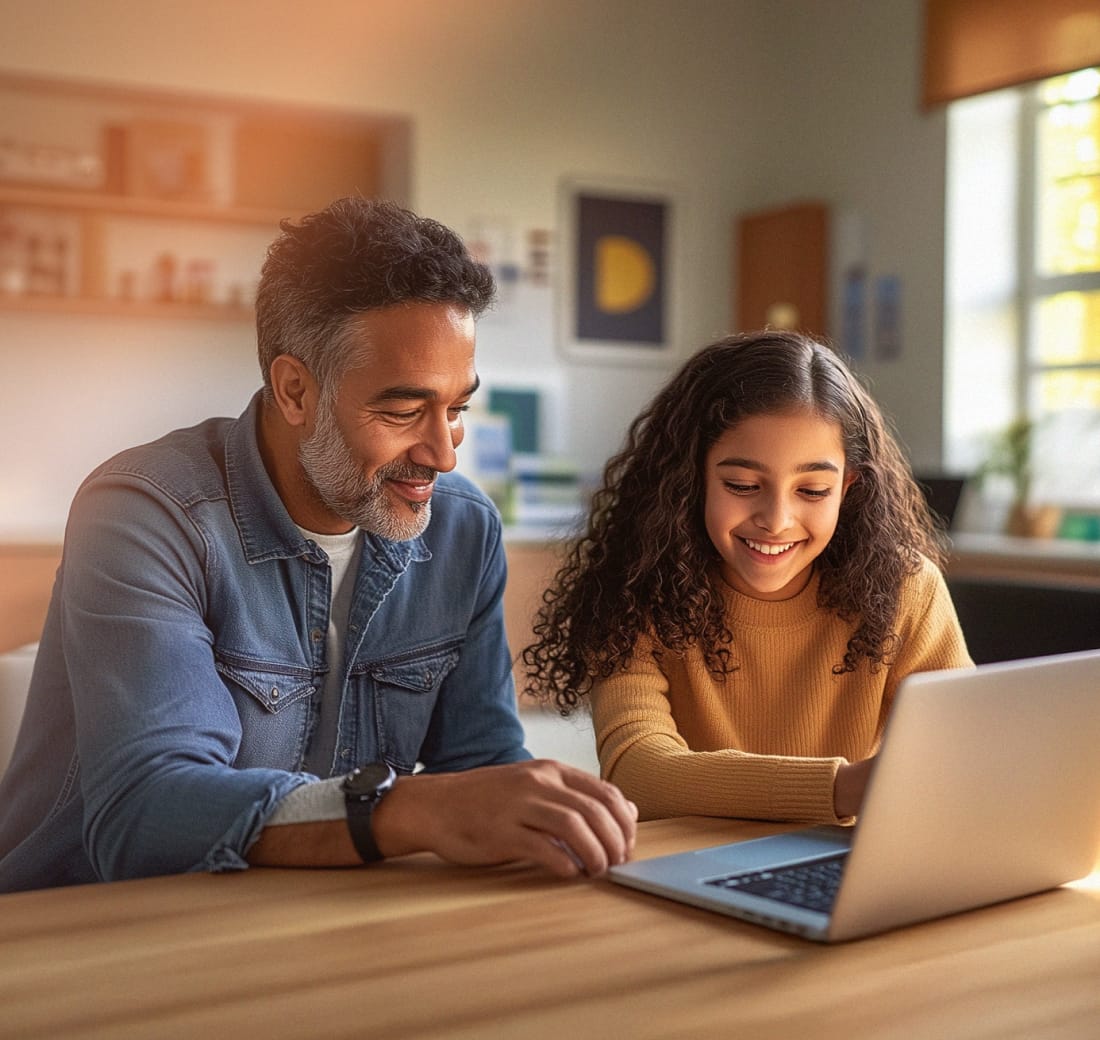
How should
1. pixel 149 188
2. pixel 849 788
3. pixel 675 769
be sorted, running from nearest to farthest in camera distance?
pixel 849 788 → pixel 675 769 → pixel 149 188

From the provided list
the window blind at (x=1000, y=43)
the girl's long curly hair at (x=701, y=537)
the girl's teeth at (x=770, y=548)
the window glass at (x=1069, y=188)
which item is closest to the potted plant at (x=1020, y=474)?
the window glass at (x=1069, y=188)

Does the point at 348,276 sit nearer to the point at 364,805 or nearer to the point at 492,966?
the point at 364,805

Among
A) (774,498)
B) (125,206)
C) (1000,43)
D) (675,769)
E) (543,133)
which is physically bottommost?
(675,769)

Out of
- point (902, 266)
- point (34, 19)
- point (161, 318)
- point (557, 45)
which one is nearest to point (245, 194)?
point (161, 318)

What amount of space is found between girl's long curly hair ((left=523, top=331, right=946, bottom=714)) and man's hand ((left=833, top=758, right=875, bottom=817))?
14.2 inches

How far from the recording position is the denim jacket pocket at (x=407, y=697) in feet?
5.07

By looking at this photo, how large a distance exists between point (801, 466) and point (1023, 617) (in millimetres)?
489

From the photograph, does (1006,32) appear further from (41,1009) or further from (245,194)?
(41,1009)

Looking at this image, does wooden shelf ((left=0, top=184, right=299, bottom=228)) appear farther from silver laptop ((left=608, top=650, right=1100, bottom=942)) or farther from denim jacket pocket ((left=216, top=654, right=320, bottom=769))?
silver laptop ((left=608, top=650, right=1100, bottom=942))

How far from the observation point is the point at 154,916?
95 centimetres

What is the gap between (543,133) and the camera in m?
5.65

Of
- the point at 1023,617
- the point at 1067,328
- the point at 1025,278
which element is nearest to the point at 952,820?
the point at 1023,617

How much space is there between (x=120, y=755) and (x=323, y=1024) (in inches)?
18.3

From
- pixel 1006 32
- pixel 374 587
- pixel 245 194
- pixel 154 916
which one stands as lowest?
pixel 154 916
